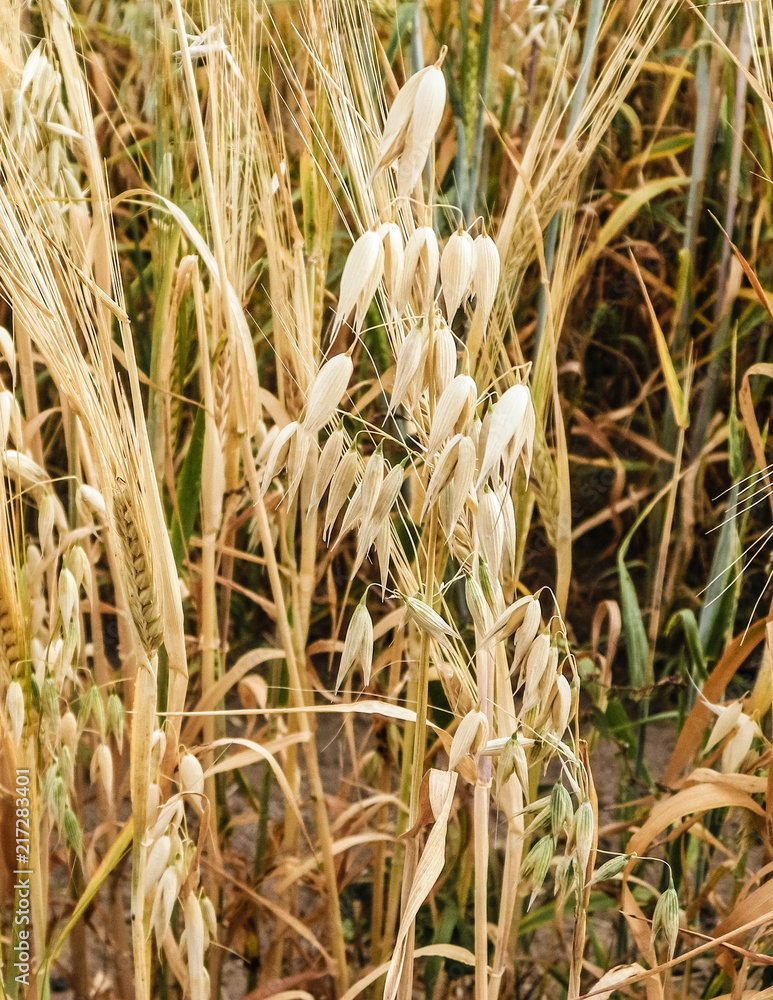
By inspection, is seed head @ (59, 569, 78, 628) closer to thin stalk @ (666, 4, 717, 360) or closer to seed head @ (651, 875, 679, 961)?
seed head @ (651, 875, 679, 961)

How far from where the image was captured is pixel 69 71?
0.55 m

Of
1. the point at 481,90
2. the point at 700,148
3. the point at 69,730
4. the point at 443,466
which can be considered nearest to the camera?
the point at 443,466

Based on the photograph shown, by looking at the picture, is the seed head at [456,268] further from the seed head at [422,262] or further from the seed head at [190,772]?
the seed head at [190,772]

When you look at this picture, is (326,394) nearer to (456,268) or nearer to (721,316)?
(456,268)

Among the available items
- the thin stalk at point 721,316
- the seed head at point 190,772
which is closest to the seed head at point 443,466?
the seed head at point 190,772

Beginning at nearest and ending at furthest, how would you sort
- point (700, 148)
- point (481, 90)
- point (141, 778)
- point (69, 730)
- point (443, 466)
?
point (443, 466)
point (141, 778)
point (69, 730)
point (481, 90)
point (700, 148)

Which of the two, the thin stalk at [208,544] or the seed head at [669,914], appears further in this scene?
the thin stalk at [208,544]

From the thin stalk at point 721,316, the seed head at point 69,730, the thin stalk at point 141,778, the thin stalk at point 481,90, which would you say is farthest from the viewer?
the thin stalk at point 721,316

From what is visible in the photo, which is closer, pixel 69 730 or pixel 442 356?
pixel 442 356

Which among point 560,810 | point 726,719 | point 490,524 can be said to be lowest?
point 726,719

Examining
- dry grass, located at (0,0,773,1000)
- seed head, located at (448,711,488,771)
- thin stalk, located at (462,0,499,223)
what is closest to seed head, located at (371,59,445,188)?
dry grass, located at (0,0,773,1000)

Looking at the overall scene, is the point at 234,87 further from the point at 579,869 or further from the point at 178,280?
the point at 579,869

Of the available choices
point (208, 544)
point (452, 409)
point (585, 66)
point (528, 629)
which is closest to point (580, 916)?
point (528, 629)

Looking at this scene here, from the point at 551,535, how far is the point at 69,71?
0.43 metres
